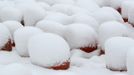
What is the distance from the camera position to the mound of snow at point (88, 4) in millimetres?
3600

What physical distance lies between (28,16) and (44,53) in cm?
93

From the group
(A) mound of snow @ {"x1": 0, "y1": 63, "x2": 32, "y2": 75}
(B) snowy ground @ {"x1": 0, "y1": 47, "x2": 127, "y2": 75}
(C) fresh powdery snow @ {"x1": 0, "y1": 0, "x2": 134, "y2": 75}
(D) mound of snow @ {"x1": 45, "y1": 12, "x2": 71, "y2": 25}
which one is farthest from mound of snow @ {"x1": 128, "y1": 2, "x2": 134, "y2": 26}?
(A) mound of snow @ {"x1": 0, "y1": 63, "x2": 32, "y2": 75}

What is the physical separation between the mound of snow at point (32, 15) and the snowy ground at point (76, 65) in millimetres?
515

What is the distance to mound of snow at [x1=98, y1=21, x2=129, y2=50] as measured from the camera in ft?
8.86

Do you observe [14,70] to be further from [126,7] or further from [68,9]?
[126,7]

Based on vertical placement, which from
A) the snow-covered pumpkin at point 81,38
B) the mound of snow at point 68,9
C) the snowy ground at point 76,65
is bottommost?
the snowy ground at point 76,65

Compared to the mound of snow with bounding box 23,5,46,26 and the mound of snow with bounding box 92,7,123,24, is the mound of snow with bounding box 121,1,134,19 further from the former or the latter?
the mound of snow with bounding box 23,5,46,26

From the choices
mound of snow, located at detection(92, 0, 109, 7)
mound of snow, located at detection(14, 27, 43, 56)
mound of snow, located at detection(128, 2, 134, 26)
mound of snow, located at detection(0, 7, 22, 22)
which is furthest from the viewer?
mound of snow, located at detection(92, 0, 109, 7)

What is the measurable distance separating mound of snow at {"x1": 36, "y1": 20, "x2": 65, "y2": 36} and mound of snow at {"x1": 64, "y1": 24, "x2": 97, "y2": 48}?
0.05 meters

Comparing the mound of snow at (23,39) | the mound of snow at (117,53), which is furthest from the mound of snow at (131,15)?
the mound of snow at (23,39)

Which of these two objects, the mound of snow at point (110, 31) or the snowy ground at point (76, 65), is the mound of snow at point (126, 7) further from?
the snowy ground at point (76, 65)

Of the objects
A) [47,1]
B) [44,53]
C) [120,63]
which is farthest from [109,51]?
[47,1]

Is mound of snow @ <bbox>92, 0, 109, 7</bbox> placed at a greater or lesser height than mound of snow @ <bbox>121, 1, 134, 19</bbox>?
lesser

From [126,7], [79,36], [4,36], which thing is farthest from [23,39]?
[126,7]
